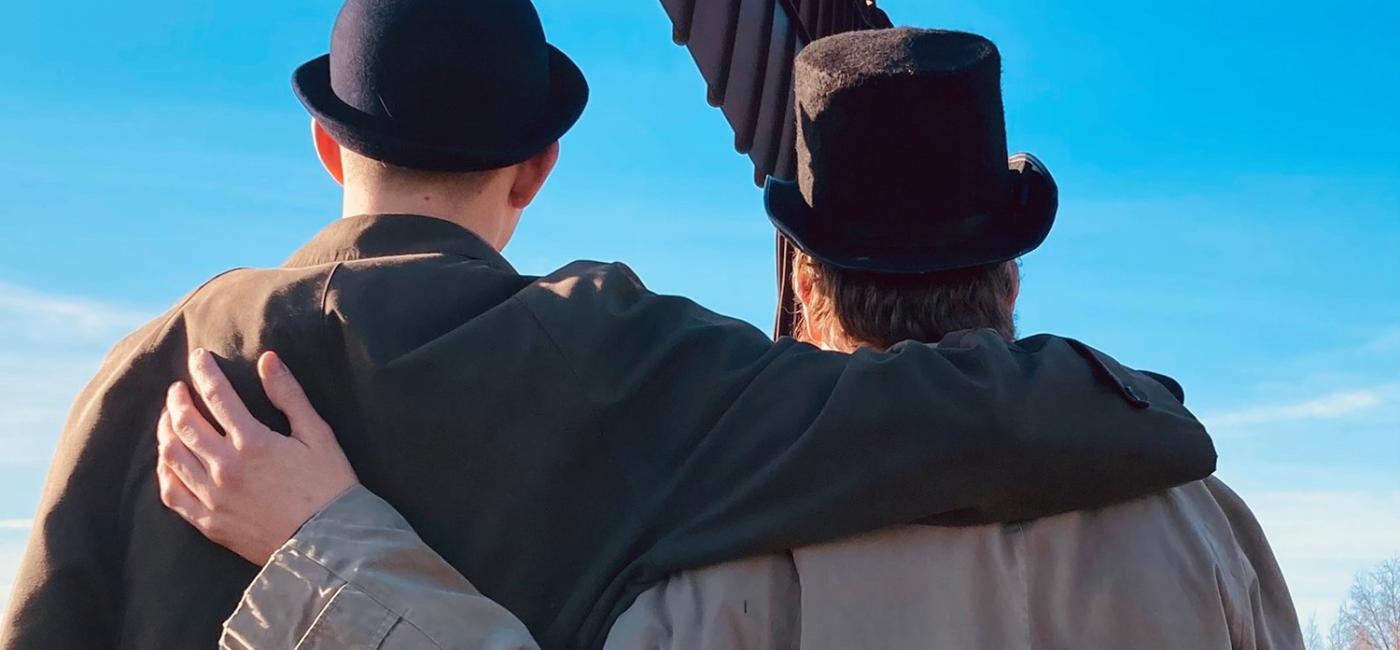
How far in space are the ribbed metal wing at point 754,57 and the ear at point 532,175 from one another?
118 inches

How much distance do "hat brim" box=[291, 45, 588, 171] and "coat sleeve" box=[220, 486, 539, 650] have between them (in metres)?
0.54

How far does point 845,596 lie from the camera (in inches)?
76.0

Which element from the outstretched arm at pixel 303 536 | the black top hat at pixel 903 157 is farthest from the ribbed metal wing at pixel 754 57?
the outstretched arm at pixel 303 536

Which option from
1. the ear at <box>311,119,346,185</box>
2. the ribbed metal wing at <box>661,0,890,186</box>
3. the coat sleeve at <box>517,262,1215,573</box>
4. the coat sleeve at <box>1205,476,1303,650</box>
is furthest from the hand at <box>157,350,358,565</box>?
the ribbed metal wing at <box>661,0,890,186</box>

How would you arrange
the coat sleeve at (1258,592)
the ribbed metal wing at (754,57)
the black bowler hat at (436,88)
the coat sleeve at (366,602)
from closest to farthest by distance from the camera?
the coat sleeve at (366,602) → the coat sleeve at (1258,592) → the black bowler hat at (436,88) → the ribbed metal wing at (754,57)

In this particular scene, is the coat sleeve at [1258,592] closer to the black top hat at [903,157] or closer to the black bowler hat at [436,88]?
the black top hat at [903,157]

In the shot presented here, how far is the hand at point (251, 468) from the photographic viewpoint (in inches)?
77.5

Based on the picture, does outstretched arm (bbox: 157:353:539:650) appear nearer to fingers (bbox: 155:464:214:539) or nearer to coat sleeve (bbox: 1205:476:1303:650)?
fingers (bbox: 155:464:214:539)

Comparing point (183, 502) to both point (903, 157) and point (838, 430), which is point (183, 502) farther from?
point (903, 157)

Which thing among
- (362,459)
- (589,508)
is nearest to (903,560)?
(589,508)

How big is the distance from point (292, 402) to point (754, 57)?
157 inches

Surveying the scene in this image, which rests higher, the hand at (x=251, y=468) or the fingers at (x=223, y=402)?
the fingers at (x=223, y=402)

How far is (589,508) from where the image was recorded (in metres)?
2.01

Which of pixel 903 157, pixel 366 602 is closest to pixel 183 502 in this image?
pixel 366 602
